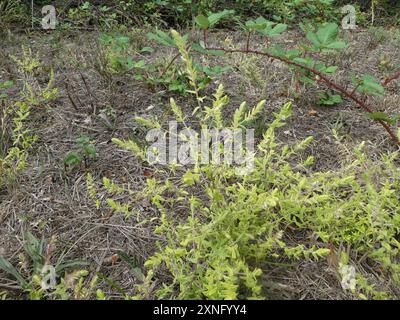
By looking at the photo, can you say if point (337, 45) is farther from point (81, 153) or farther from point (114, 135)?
point (81, 153)

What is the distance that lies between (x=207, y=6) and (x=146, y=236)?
3344 mm

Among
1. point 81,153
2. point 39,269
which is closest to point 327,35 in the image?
point 81,153

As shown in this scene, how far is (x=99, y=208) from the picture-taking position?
1.65 m

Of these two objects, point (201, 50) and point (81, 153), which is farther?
point (201, 50)

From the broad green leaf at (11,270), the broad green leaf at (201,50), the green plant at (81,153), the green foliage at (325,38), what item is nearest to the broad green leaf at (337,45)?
the green foliage at (325,38)

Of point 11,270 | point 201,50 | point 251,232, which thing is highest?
point 201,50

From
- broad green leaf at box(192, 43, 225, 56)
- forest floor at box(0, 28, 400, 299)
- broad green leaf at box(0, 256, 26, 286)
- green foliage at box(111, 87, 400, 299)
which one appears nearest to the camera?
green foliage at box(111, 87, 400, 299)

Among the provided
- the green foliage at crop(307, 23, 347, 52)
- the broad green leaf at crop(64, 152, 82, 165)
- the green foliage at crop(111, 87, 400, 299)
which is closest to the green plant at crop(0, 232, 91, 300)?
the green foliage at crop(111, 87, 400, 299)

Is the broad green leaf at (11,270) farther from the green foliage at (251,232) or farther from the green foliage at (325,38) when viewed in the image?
the green foliage at (325,38)

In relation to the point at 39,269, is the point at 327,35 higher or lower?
higher

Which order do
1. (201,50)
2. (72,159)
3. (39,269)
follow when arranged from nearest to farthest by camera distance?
(39,269) < (72,159) < (201,50)

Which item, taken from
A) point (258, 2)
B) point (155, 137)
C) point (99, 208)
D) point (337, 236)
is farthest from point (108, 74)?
point (258, 2)

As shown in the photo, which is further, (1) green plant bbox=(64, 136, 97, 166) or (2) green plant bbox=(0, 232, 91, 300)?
(1) green plant bbox=(64, 136, 97, 166)

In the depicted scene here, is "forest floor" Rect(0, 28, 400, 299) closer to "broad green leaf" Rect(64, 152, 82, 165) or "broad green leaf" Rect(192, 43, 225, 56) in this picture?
"broad green leaf" Rect(64, 152, 82, 165)
